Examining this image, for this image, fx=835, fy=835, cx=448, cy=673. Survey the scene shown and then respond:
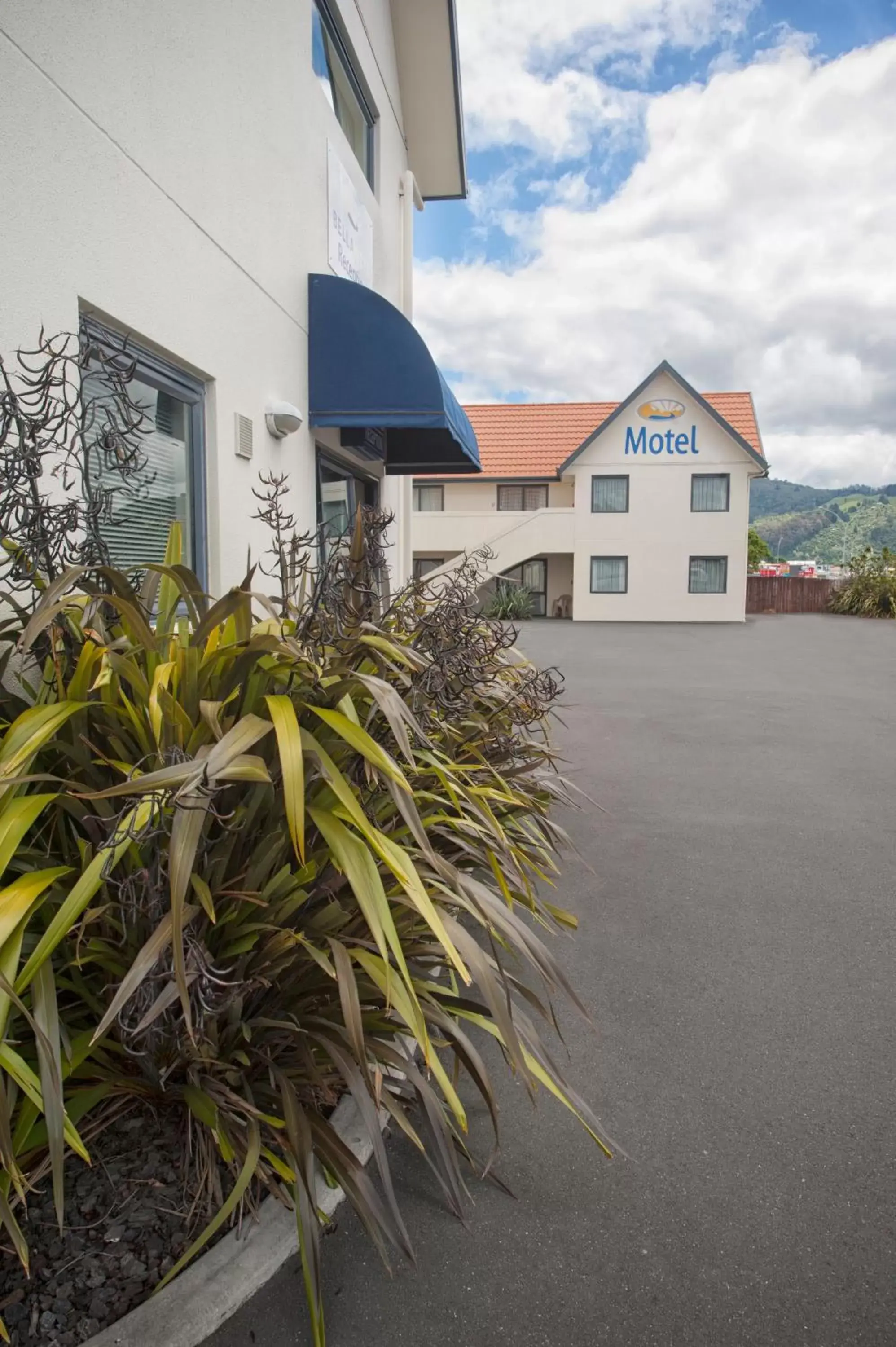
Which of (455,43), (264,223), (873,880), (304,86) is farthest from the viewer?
(455,43)

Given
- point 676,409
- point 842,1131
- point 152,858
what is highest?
point 676,409

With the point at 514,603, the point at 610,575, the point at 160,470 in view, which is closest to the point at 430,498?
the point at 610,575

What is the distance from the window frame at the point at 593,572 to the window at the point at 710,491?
283 centimetres

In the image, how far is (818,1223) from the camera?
2250mm

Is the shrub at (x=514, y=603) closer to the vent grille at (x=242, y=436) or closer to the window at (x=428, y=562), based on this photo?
the window at (x=428, y=562)

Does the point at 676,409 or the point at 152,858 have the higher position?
the point at 676,409

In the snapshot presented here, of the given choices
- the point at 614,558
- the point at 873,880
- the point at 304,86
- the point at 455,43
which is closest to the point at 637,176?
the point at 614,558

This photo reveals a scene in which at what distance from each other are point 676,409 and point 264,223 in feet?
79.2

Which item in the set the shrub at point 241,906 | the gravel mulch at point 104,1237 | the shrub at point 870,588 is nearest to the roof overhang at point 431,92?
the shrub at point 241,906

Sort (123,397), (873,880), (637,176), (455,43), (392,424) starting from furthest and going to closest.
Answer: (637,176), (455,43), (392,424), (873,880), (123,397)

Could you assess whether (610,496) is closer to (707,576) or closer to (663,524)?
(663,524)

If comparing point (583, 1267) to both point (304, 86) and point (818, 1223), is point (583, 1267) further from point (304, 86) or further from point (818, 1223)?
point (304, 86)

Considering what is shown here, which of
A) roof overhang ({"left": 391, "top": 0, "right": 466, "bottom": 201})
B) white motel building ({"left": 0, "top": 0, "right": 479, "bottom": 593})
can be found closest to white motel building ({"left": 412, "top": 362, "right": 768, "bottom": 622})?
roof overhang ({"left": 391, "top": 0, "right": 466, "bottom": 201})

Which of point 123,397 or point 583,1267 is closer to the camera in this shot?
point 583,1267
